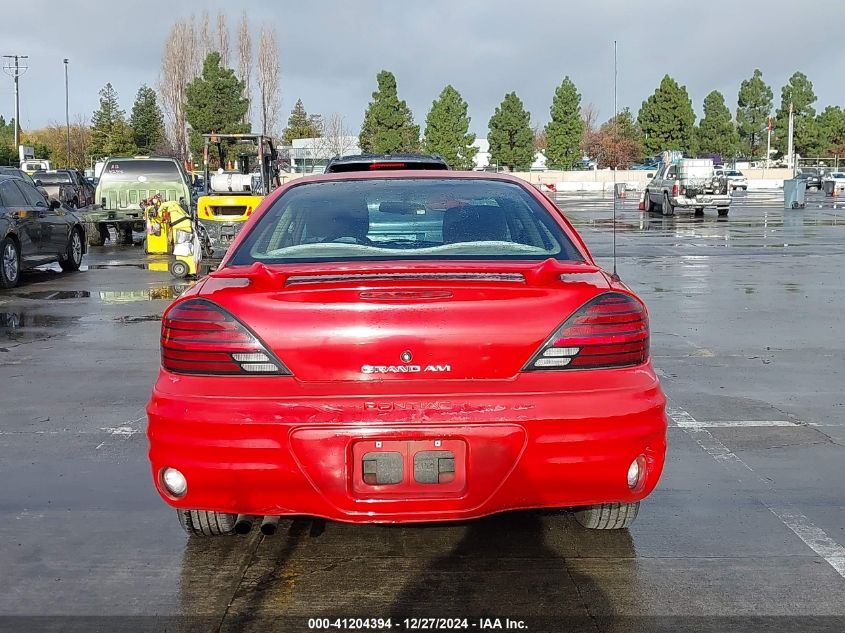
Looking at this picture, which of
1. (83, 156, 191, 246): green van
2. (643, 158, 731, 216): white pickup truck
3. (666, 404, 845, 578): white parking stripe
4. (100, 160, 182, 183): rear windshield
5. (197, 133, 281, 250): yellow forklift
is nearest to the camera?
(666, 404, 845, 578): white parking stripe

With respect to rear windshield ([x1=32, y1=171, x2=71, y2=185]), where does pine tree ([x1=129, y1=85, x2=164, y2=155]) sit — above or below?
above

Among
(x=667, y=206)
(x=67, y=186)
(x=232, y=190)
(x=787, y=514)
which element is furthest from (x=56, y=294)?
(x=67, y=186)

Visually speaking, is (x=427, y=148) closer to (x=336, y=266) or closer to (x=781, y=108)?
(x=781, y=108)

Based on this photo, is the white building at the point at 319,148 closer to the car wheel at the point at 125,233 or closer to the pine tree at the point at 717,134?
the pine tree at the point at 717,134

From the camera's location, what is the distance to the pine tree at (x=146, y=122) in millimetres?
87688

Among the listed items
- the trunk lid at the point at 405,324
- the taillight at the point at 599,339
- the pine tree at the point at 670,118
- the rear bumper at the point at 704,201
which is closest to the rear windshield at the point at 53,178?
the rear bumper at the point at 704,201

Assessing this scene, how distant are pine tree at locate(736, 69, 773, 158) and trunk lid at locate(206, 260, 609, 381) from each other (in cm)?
10736

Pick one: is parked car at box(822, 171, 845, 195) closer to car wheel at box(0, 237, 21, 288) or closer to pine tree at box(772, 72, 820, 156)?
pine tree at box(772, 72, 820, 156)

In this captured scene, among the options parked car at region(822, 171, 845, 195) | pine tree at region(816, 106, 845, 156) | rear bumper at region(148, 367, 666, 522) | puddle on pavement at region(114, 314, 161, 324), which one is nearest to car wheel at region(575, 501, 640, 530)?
rear bumper at region(148, 367, 666, 522)

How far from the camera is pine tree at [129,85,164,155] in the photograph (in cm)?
8769

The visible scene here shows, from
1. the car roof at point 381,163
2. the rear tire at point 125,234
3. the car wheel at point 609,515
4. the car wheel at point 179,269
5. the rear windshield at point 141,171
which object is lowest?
the car wheel at point 609,515

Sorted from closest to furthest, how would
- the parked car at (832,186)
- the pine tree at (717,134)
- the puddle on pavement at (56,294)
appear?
the puddle on pavement at (56,294), the parked car at (832,186), the pine tree at (717,134)

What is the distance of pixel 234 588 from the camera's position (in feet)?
12.9

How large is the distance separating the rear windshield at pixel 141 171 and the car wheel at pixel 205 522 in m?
20.4
